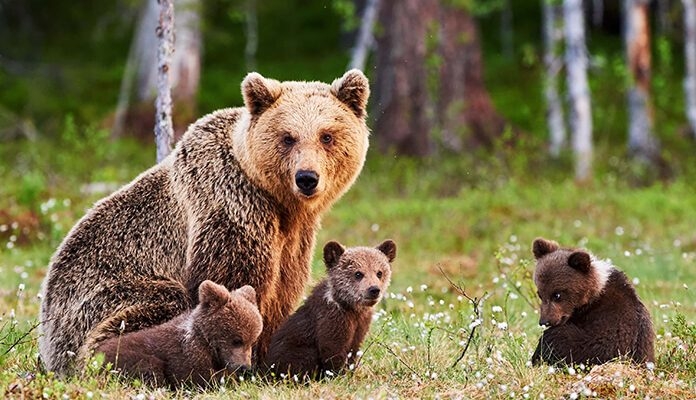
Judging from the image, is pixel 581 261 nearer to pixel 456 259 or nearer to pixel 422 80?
pixel 456 259

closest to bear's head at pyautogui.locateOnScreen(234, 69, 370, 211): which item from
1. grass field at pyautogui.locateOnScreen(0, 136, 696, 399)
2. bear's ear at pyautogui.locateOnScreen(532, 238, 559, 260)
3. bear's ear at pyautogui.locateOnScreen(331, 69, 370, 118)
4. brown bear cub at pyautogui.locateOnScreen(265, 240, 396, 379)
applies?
bear's ear at pyautogui.locateOnScreen(331, 69, 370, 118)

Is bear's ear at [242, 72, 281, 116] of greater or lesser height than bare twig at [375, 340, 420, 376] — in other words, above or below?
above

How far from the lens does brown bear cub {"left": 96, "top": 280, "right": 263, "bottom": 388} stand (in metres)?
7.18

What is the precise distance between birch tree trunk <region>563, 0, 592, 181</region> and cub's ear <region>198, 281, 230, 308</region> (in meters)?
13.3

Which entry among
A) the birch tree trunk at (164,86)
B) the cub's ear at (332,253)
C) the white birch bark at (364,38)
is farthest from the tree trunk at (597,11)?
the cub's ear at (332,253)

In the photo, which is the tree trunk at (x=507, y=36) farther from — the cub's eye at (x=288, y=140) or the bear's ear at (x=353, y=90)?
the cub's eye at (x=288, y=140)

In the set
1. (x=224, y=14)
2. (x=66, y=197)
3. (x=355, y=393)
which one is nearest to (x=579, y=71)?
(x=66, y=197)

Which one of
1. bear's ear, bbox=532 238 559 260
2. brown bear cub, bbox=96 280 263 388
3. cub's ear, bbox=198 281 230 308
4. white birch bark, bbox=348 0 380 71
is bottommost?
brown bear cub, bbox=96 280 263 388

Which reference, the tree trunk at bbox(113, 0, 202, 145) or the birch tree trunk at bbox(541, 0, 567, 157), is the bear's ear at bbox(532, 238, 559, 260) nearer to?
the birch tree trunk at bbox(541, 0, 567, 157)

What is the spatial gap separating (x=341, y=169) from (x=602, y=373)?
229 centimetres

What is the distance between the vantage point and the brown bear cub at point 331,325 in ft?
24.4

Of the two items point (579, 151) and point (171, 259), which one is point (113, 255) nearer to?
point (171, 259)

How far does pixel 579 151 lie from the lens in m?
19.8

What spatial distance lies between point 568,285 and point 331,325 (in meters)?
1.57
